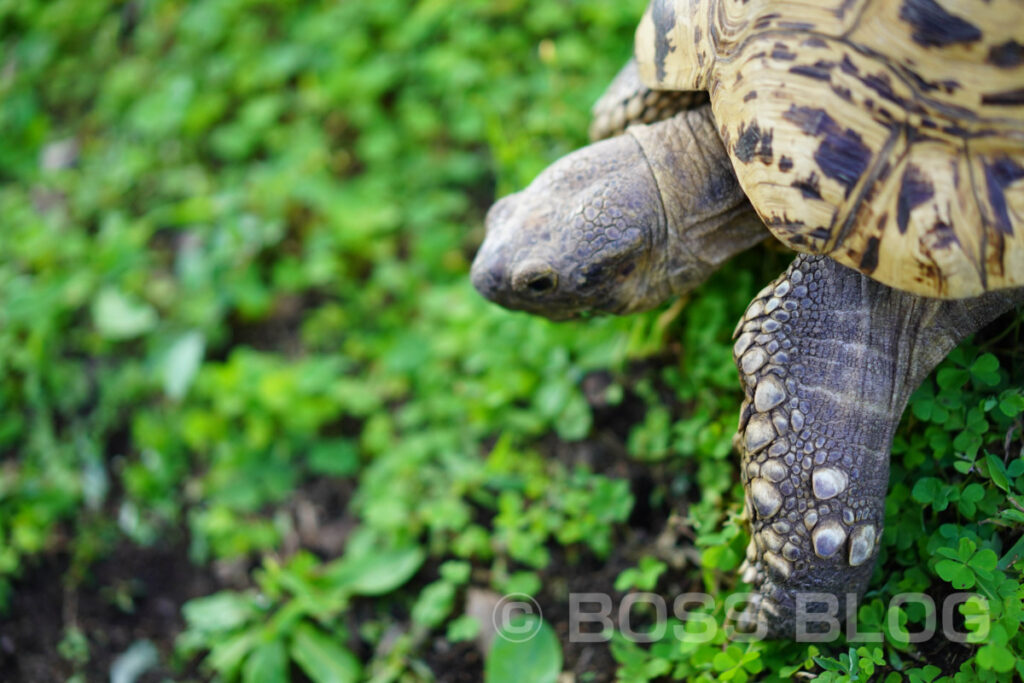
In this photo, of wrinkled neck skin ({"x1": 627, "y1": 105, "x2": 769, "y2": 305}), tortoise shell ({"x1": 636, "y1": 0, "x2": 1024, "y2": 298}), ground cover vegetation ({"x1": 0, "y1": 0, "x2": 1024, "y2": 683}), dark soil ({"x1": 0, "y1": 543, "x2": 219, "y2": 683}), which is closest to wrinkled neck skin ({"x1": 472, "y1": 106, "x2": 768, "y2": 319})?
wrinkled neck skin ({"x1": 627, "y1": 105, "x2": 769, "y2": 305})

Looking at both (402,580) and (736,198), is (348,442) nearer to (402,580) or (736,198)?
(402,580)

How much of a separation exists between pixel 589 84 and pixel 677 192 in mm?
1195

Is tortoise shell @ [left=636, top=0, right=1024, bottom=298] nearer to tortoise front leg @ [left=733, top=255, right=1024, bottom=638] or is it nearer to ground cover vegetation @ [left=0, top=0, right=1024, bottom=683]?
tortoise front leg @ [left=733, top=255, right=1024, bottom=638]

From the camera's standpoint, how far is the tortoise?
4.63ft

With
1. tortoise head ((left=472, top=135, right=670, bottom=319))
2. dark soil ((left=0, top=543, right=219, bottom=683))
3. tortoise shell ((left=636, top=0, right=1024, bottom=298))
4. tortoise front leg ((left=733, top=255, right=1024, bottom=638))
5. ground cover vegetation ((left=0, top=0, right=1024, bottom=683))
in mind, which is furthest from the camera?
dark soil ((left=0, top=543, right=219, bottom=683))

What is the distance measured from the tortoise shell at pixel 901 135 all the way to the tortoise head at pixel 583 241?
433 mm

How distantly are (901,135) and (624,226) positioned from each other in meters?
0.66

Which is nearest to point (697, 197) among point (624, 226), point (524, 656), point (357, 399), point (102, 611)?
point (624, 226)

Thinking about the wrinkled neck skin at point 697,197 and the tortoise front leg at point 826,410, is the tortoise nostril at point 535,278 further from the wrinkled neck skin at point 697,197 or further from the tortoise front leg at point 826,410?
the tortoise front leg at point 826,410

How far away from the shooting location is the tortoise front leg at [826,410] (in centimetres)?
160

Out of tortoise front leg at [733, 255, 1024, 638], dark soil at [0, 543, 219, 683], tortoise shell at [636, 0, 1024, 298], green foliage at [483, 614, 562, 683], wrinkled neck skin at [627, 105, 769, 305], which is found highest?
tortoise shell at [636, 0, 1024, 298]

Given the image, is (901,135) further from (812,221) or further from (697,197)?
(697,197)

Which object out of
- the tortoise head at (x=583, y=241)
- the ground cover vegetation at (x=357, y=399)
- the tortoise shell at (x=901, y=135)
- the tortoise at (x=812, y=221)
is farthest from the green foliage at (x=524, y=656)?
the tortoise shell at (x=901, y=135)

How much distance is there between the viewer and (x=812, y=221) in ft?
4.91
